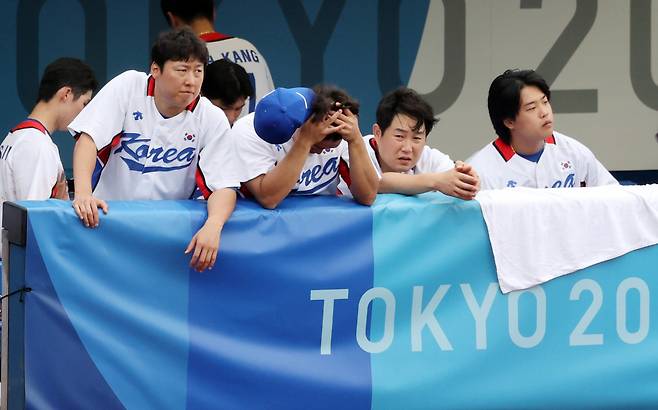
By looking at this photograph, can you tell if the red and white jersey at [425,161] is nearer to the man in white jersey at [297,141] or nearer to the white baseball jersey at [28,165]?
the man in white jersey at [297,141]

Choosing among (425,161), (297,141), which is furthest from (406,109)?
(297,141)

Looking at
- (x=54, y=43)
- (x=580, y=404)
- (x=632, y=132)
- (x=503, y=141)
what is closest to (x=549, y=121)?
(x=503, y=141)

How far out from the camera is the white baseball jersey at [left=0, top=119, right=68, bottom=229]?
195 inches

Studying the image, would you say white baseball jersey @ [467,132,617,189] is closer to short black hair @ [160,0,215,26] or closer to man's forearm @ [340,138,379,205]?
man's forearm @ [340,138,379,205]

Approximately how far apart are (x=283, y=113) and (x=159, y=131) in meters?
0.66

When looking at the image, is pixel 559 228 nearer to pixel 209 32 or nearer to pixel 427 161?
pixel 427 161

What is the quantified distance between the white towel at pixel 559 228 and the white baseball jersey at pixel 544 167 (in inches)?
22.8

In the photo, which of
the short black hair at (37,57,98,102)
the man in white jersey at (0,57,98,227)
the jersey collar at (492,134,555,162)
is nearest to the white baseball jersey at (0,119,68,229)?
the man in white jersey at (0,57,98,227)

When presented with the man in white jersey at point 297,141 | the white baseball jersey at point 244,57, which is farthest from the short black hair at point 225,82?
the man in white jersey at point 297,141

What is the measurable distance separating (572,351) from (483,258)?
18.4 inches

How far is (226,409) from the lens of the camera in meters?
4.09

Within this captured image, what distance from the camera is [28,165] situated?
499 centimetres

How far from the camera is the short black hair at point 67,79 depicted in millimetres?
5211

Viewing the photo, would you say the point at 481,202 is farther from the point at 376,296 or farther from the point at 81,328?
the point at 81,328
